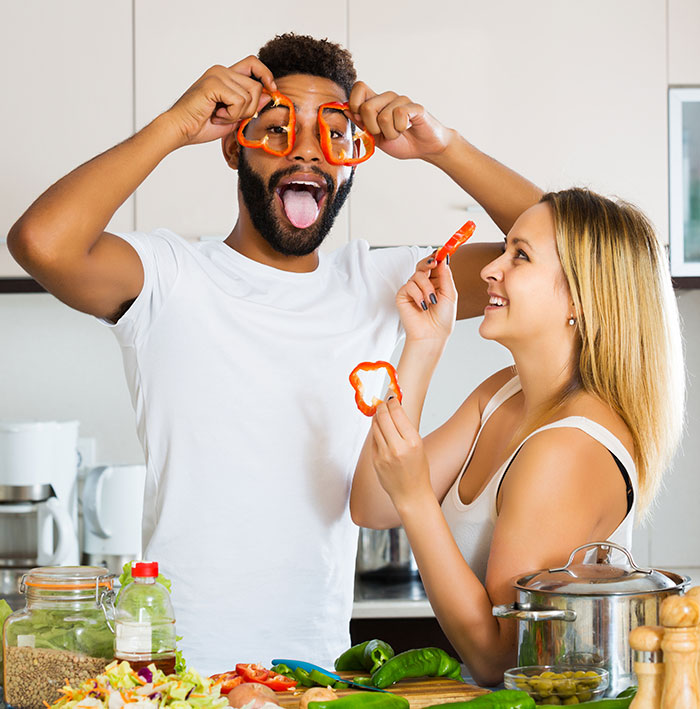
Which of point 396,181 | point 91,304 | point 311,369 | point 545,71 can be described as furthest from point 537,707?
point 545,71

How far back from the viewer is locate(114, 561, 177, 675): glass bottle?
981 mm

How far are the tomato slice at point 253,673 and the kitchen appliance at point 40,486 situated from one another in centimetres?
156

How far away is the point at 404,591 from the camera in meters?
2.62

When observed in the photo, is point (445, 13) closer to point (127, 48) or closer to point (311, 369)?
point (127, 48)

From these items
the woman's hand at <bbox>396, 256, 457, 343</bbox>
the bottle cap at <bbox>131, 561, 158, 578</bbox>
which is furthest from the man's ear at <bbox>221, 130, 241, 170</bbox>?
the bottle cap at <bbox>131, 561, 158, 578</bbox>

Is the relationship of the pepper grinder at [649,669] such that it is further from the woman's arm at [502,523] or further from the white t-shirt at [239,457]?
the white t-shirt at [239,457]

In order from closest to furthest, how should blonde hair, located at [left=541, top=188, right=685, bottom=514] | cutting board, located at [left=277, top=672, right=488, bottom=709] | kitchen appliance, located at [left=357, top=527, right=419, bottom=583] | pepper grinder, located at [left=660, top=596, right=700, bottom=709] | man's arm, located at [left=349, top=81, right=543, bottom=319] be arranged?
pepper grinder, located at [left=660, top=596, right=700, bottom=709] < cutting board, located at [left=277, top=672, right=488, bottom=709] < blonde hair, located at [left=541, top=188, right=685, bottom=514] < man's arm, located at [left=349, top=81, right=543, bottom=319] < kitchen appliance, located at [left=357, top=527, right=419, bottom=583]

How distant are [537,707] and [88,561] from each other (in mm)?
1979

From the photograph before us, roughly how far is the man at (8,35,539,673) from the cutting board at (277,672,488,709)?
36cm

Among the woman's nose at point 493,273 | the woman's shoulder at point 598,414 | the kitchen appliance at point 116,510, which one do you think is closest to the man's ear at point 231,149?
the woman's nose at point 493,273

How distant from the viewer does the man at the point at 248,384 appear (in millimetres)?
1475

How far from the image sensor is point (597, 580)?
1036mm

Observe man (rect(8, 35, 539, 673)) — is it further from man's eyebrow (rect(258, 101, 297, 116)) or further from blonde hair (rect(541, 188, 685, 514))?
blonde hair (rect(541, 188, 685, 514))

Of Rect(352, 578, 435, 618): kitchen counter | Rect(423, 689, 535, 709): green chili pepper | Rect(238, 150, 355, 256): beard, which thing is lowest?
Rect(352, 578, 435, 618): kitchen counter
